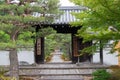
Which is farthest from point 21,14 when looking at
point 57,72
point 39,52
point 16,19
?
point 39,52

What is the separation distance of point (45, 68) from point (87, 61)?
4338 mm

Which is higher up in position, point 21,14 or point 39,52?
point 21,14

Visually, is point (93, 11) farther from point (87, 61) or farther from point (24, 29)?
point (87, 61)

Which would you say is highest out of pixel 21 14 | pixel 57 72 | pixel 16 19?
pixel 21 14

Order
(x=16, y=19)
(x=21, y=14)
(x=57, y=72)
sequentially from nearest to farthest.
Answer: (x=16, y=19) < (x=21, y=14) < (x=57, y=72)

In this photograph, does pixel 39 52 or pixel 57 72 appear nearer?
pixel 57 72

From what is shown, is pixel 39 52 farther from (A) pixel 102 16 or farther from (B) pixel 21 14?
(A) pixel 102 16

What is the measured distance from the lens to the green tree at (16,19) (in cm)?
1184

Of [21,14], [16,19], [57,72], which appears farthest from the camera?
[57,72]

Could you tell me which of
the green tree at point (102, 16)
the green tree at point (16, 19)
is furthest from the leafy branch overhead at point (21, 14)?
the green tree at point (102, 16)

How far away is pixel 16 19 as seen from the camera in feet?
38.7

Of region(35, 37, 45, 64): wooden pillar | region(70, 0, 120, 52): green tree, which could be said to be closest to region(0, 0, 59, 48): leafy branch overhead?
region(70, 0, 120, 52): green tree

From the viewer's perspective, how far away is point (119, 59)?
727 inches

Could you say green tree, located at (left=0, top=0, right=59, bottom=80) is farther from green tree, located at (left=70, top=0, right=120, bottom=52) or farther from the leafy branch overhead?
green tree, located at (left=70, top=0, right=120, bottom=52)
